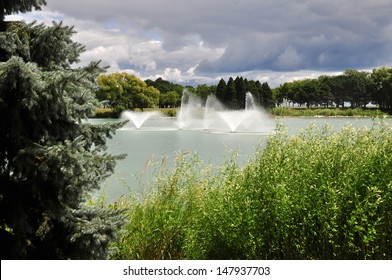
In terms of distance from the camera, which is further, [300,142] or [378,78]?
[378,78]

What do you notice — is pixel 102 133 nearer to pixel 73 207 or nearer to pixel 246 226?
pixel 73 207

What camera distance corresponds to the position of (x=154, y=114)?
62.8 meters

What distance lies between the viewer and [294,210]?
513cm

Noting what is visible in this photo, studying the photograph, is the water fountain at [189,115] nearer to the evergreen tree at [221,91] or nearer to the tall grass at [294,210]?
the evergreen tree at [221,91]

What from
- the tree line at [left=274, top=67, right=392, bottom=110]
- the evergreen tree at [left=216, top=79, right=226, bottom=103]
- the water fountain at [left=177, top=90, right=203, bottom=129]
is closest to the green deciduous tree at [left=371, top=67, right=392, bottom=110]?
the tree line at [left=274, top=67, right=392, bottom=110]

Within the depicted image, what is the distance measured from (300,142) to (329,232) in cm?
135

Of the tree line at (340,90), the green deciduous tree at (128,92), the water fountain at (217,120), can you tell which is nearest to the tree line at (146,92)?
the green deciduous tree at (128,92)

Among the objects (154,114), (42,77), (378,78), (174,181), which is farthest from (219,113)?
(378,78)

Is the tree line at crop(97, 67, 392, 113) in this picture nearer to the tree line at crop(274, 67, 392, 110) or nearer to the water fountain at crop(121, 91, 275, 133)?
the tree line at crop(274, 67, 392, 110)

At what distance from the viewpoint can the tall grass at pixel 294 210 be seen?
5013 mm

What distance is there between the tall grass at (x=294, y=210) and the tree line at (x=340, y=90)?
8725 centimetres

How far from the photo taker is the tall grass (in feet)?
16.4

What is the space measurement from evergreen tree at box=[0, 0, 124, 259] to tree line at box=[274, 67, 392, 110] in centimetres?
8894

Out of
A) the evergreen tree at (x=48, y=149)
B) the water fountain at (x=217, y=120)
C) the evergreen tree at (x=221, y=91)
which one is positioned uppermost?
the evergreen tree at (x=221, y=91)
